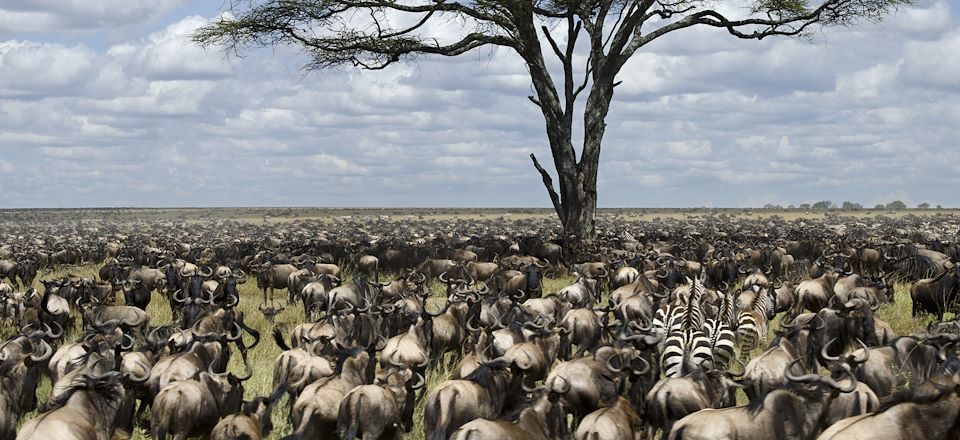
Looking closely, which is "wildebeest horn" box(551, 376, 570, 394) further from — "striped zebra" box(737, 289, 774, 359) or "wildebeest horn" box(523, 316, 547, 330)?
"striped zebra" box(737, 289, 774, 359)

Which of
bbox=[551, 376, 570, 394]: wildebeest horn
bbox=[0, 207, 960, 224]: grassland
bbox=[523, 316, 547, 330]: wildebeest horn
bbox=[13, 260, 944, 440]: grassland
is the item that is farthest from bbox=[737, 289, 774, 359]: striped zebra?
bbox=[0, 207, 960, 224]: grassland

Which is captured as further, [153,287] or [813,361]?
[153,287]

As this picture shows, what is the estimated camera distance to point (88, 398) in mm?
8461

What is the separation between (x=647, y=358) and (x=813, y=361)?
7.11 feet

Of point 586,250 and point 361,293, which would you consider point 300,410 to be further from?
point 586,250

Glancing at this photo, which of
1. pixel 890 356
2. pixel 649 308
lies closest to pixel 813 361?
pixel 890 356

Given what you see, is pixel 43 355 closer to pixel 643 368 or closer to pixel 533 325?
pixel 533 325

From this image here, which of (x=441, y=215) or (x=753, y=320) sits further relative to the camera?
(x=441, y=215)

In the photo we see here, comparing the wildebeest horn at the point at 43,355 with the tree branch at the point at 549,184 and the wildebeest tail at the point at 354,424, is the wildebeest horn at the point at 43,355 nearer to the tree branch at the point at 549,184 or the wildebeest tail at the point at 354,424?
the wildebeest tail at the point at 354,424

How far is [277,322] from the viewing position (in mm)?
17344

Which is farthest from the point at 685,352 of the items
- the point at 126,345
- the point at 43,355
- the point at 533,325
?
the point at 43,355

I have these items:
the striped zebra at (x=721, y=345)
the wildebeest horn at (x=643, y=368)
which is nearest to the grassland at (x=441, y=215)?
the striped zebra at (x=721, y=345)

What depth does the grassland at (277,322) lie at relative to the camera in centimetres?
1016

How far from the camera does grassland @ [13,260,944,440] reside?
10156 millimetres
